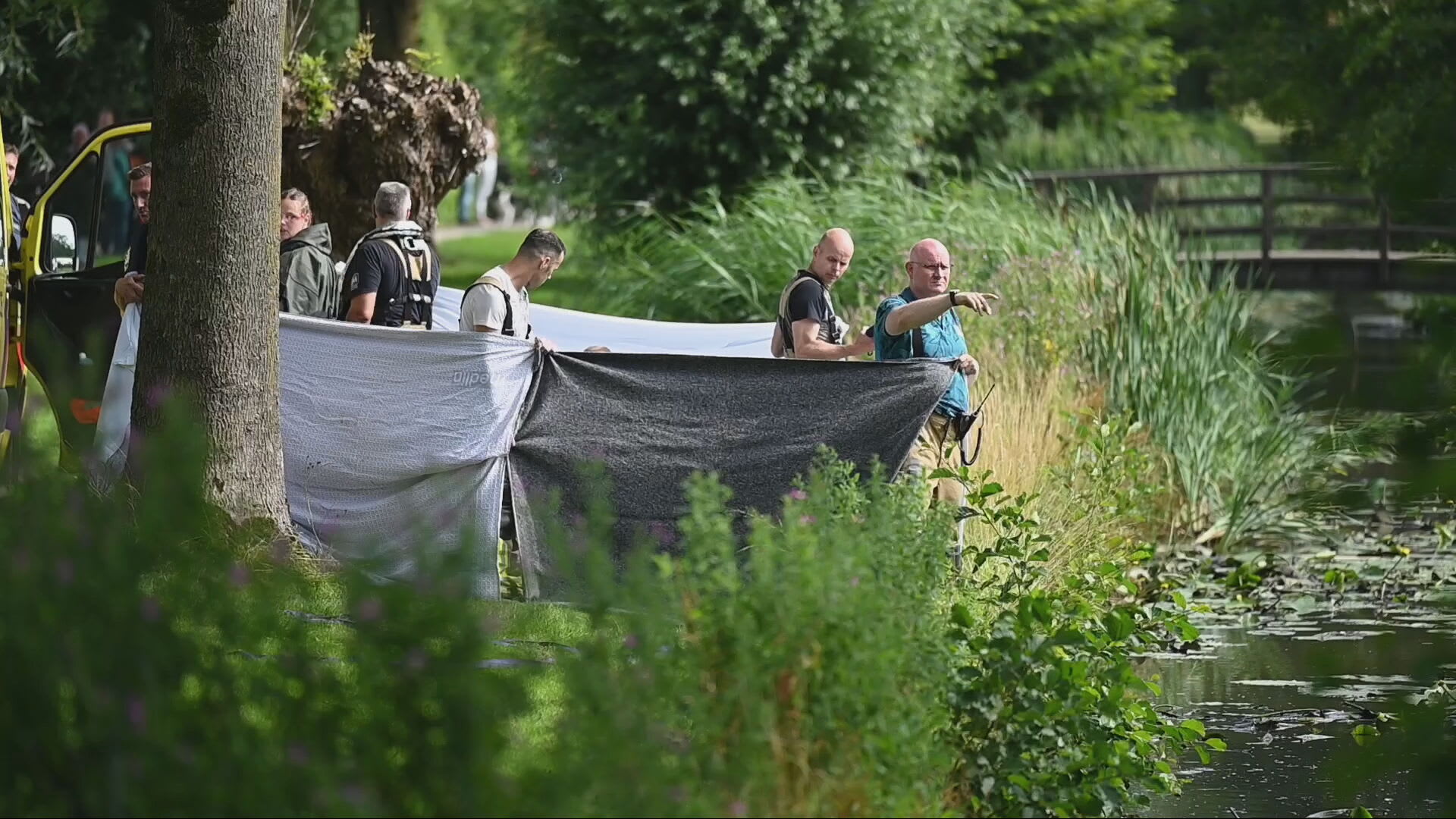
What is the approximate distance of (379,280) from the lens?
8.54 metres

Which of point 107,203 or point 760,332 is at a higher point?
point 107,203

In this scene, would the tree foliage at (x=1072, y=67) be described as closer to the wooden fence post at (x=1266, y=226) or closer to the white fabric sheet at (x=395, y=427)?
the wooden fence post at (x=1266, y=226)

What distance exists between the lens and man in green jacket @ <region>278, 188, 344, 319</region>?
880 cm

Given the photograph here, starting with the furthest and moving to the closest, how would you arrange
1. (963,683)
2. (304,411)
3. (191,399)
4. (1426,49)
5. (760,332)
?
(760,332) → (304,411) → (191,399) → (963,683) → (1426,49)

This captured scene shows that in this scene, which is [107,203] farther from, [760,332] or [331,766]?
[331,766]

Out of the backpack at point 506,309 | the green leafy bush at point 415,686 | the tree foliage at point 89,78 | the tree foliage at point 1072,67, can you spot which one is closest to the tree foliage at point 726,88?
the tree foliage at point 89,78

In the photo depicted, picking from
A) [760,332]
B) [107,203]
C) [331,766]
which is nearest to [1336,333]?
[331,766]

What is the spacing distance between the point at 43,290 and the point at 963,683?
5559 mm

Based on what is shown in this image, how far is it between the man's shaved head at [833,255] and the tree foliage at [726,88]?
8.58 meters

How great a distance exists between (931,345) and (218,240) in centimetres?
288

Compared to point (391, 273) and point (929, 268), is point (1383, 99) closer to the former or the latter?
point (929, 268)

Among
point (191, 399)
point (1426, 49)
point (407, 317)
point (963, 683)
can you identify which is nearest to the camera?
point (1426, 49)

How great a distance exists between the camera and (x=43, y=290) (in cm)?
911

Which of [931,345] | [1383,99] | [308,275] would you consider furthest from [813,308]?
[1383,99]
